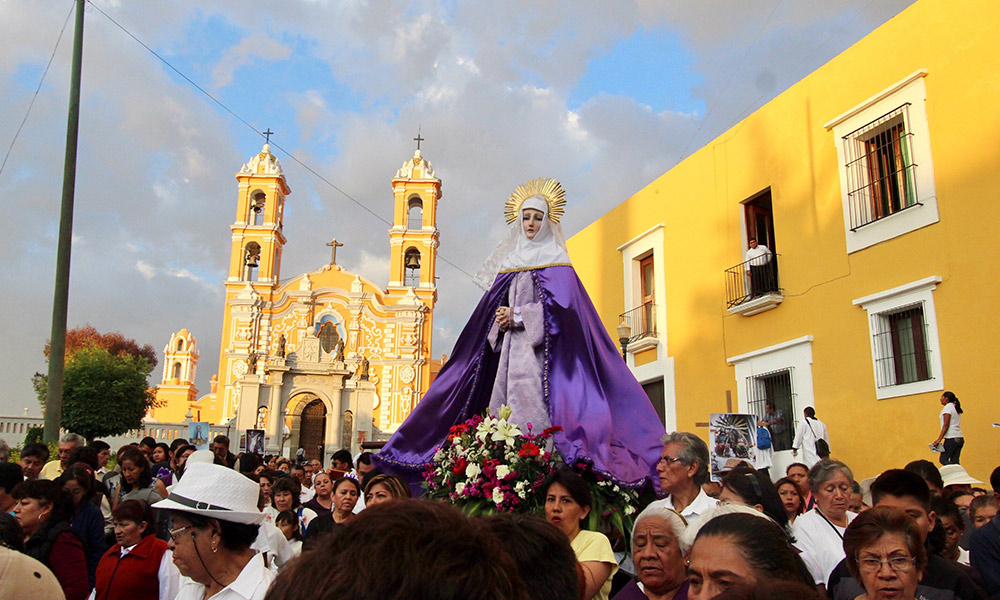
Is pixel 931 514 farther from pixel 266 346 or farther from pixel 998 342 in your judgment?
pixel 266 346

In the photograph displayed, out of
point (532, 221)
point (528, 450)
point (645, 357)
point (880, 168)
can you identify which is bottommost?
point (528, 450)

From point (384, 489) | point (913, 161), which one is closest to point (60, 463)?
point (384, 489)

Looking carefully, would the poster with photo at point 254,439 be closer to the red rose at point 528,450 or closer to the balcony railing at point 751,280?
the balcony railing at point 751,280

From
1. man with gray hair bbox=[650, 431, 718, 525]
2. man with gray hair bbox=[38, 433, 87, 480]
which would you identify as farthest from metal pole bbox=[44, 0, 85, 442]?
man with gray hair bbox=[650, 431, 718, 525]

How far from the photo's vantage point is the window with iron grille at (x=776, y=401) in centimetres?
1072

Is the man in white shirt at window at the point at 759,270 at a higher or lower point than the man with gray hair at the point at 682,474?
higher

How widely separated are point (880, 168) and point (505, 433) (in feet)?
22.8

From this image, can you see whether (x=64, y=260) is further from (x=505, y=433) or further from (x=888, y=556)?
(x=888, y=556)

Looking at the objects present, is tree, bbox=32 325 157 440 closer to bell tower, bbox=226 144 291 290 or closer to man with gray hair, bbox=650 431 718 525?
bell tower, bbox=226 144 291 290

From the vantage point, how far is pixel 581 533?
405 centimetres

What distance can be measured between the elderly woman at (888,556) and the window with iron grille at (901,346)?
22.2 feet

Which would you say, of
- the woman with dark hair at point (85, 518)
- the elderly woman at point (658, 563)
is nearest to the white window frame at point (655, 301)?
the woman with dark hair at point (85, 518)

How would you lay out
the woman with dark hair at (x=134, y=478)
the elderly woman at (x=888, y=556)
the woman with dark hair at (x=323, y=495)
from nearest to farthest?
the elderly woman at (x=888, y=556), the woman with dark hair at (x=134, y=478), the woman with dark hair at (x=323, y=495)

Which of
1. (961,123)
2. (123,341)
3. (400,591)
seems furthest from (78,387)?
(400,591)
